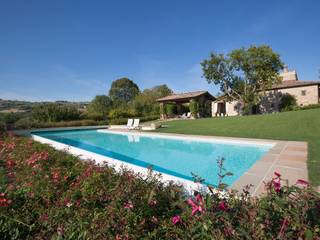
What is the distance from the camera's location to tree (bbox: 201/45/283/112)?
82.7ft

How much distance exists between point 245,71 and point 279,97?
6976 mm

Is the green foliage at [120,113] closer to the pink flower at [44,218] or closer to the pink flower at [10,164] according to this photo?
the pink flower at [10,164]

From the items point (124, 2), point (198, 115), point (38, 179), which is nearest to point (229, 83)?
point (198, 115)

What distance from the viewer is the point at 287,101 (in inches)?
1110

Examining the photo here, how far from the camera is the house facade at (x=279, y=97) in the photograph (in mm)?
26531

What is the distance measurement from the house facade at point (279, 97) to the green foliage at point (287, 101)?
365 mm

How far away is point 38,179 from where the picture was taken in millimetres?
3549

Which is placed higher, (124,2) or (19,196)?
(124,2)

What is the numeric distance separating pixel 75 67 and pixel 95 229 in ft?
81.5

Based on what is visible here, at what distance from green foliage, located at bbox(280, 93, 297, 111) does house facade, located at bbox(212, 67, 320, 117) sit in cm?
37

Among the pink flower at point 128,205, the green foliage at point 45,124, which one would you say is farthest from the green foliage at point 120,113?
the pink flower at point 128,205

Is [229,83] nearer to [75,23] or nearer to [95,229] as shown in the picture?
[75,23]

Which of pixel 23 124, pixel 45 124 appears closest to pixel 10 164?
pixel 45 124

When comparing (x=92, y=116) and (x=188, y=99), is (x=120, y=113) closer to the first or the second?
(x=92, y=116)
